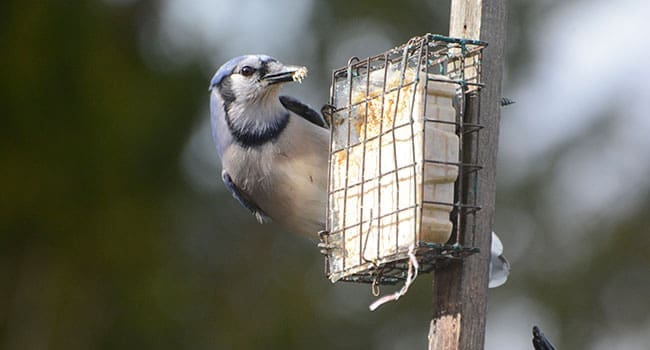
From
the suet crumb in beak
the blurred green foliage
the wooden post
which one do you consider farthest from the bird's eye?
the blurred green foliage

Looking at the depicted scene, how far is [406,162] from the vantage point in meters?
4.19

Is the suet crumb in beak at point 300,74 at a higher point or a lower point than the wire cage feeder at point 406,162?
higher

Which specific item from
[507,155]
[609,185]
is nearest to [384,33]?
[507,155]

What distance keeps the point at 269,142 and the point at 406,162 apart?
1804 millimetres

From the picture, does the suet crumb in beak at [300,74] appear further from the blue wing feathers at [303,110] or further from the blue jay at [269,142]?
the blue wing feathers at [303,110]

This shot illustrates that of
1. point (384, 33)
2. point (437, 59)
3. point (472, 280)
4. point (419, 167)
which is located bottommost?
point (472, 280)

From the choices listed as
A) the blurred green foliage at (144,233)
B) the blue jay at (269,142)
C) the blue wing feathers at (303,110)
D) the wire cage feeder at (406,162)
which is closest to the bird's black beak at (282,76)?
the blue jay at (269,142)

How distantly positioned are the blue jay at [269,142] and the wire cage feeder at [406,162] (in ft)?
4.01

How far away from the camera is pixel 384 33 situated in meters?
12.6

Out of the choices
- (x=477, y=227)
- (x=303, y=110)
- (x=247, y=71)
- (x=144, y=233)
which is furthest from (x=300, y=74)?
(x=144, y=233)

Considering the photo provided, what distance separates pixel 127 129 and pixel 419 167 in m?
7.44

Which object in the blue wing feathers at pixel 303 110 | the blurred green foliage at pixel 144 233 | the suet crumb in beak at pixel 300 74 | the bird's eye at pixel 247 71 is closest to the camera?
the suet crumb in beak at pixel 300 74

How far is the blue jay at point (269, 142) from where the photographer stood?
19.3 ft

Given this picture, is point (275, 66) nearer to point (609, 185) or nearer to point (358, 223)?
point (358, 223)
